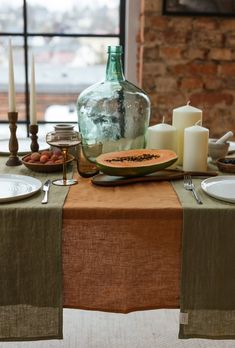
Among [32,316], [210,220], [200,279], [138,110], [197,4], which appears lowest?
[32,316]

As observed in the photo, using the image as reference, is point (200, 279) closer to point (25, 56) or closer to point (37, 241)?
point (37, 241)

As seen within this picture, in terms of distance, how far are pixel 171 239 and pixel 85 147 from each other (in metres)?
0.48

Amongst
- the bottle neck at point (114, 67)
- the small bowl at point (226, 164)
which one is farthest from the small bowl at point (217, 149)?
the bottle neck at point (114, 67)

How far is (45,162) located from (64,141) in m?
0.16

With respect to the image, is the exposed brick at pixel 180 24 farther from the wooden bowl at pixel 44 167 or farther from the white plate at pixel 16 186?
the white plate at pixel 16 186

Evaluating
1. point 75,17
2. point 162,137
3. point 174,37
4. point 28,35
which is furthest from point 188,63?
point 162,137

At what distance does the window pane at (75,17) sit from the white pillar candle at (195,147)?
1.76m

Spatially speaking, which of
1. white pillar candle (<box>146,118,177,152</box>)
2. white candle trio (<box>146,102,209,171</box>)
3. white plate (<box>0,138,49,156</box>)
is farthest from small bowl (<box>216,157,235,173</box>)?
white plate (<box>0,138,49,156</box>)

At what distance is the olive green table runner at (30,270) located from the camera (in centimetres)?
124

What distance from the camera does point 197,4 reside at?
2.83 meters

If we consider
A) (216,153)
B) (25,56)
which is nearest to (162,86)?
(25,56)

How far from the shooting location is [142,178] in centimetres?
147

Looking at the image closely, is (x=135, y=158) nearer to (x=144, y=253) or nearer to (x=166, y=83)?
(x=144, y=253)

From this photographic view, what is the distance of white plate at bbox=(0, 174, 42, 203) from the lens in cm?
129
